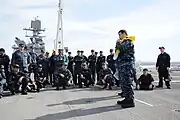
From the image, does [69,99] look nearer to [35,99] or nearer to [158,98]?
[35,99]

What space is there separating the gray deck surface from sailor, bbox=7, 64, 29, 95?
3.63ft

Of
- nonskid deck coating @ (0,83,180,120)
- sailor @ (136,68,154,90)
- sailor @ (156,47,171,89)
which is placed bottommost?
nonskid deck coating @ (0,83,180,120)

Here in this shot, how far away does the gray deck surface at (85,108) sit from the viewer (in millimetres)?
9102

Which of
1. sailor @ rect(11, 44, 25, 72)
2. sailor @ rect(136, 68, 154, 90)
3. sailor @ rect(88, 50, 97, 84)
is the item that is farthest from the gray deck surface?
sailor @ rect(88, 50, 97, 84)

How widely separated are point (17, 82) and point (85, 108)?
4.96 metres

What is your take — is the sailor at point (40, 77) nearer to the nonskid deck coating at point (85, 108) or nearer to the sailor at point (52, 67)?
the sailor at point (52, 67)

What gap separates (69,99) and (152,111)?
386 centimetres

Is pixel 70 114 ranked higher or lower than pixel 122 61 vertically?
lower

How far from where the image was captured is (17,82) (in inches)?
579

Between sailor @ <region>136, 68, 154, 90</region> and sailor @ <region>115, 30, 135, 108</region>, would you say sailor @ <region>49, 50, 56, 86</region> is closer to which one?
sailor @ <region>136, 68, 154, 90</region>

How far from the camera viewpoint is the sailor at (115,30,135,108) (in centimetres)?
1048

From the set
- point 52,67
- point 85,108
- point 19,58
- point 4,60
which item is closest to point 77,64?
point 52,67

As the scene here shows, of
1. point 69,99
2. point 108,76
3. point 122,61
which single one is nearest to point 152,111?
point 122,61

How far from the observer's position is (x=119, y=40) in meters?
10.6
